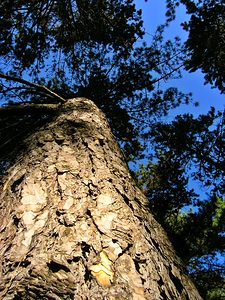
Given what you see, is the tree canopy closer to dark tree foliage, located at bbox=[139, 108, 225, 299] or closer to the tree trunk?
dark tree foliage, located at bbox=[139, 108, 225, 299]

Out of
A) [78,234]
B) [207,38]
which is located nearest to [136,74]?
[207,38]

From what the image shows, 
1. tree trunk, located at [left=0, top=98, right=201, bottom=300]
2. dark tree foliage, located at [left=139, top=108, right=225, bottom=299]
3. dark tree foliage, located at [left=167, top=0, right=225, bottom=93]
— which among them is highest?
dark tree foliage, located at [left=167, top=0, right=225, bottom=93]

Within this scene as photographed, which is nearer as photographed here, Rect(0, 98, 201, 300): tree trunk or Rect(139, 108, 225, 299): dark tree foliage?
Rect(0, 98, 201, 300): tree trunk

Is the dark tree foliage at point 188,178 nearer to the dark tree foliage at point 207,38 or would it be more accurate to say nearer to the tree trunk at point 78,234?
the dark tree foliage at point 207,38

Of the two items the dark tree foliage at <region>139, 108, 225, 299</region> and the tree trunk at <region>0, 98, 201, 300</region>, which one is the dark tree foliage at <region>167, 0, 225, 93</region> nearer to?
the dark tree foliage at <region>139, 108, 225, 299</region>

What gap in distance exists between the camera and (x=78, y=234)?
4.01ft

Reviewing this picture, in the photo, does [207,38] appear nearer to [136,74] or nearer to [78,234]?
[136,74]

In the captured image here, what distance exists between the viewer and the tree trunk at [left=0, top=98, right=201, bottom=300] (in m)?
1.00

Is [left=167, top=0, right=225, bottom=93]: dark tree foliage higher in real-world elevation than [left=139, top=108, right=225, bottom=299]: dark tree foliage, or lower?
higher

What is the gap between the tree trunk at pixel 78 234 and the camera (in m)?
1.00

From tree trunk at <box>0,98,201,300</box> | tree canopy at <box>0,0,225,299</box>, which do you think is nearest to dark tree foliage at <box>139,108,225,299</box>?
tree canopy at <box>0,0,225,299</box>

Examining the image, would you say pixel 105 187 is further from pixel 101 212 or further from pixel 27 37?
pixel 27 37

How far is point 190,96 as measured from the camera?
6004 mm

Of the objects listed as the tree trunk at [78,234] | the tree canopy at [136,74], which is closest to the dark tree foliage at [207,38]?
the tree canopy at [136,74]
